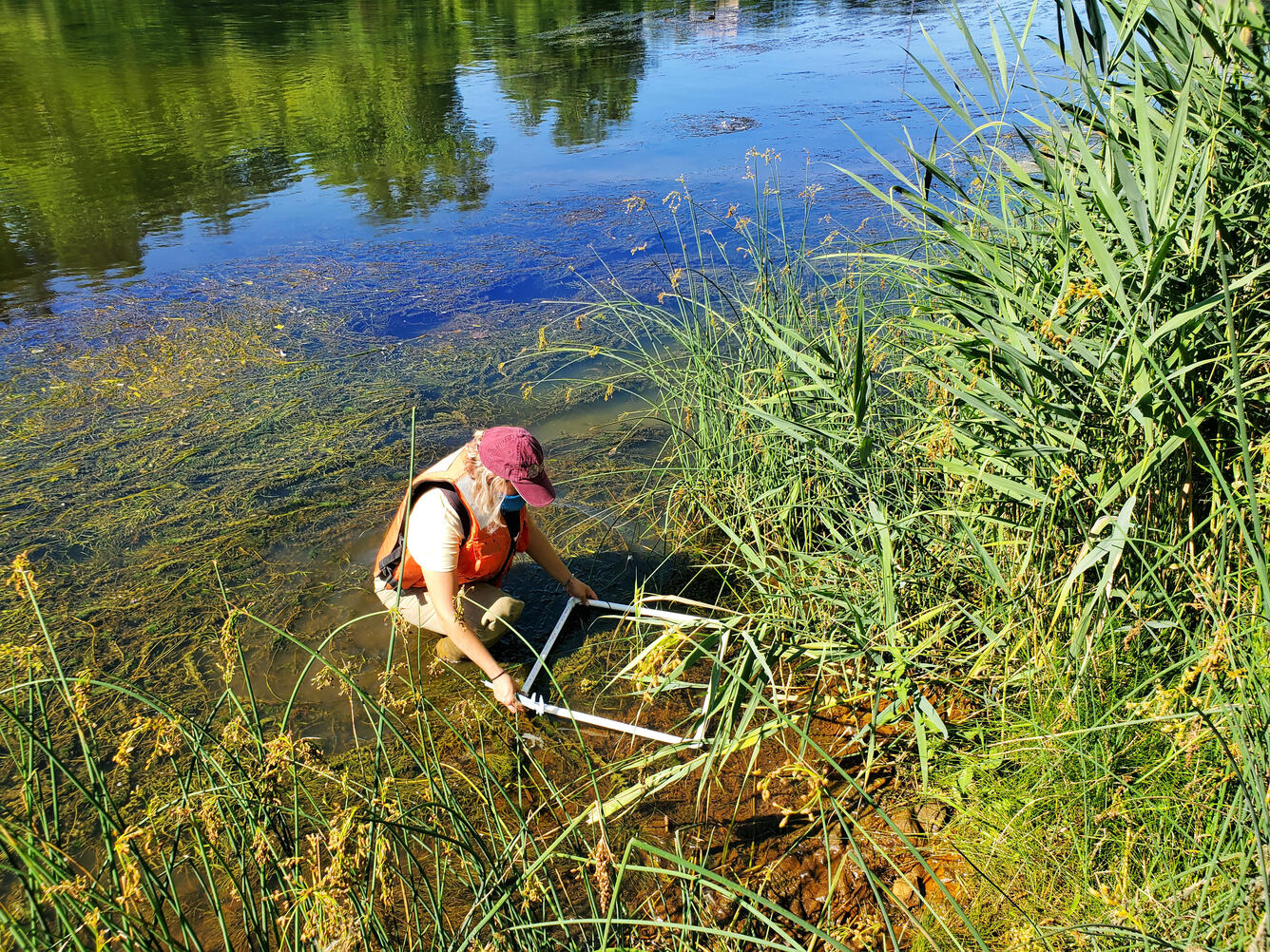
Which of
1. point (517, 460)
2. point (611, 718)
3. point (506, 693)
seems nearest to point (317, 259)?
point (517, 460)

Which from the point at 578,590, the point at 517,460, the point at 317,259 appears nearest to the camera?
the point at 517,460

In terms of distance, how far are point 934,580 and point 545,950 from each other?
4.92 ft

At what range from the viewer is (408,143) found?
10148mm

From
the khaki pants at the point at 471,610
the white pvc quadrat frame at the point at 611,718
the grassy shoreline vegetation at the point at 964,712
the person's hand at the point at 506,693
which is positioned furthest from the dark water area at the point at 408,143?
the grassy shoreline vegetation at the point at 964,712

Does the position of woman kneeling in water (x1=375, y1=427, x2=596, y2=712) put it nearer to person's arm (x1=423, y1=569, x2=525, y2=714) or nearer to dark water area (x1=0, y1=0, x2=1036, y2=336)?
person's arm (x1=423, y1=569, x2=525, y2=714)

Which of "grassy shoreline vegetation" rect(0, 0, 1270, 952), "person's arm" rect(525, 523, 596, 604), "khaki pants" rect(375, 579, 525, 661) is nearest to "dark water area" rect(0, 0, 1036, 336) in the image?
"person's arm" rect(525, 523, 596, 604)

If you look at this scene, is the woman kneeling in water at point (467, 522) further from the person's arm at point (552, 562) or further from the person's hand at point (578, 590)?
the person's hand at point (578, 590)

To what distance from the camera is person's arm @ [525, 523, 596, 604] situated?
11.6ft

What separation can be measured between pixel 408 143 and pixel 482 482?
828cm

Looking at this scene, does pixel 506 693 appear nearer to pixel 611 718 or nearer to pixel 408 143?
pixel 611 718

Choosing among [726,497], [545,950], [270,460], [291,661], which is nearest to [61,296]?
[270,460]

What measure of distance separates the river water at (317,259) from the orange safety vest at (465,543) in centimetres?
40

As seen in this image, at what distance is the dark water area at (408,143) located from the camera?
7059mm

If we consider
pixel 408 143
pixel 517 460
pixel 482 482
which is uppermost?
pixel 408 143
